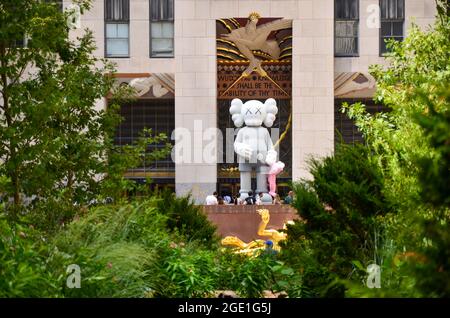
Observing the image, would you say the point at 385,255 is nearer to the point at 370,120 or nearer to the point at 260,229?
the point at 370,120

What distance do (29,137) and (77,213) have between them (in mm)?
2090

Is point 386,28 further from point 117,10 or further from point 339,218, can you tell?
point 339,218

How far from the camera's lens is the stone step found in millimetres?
31797

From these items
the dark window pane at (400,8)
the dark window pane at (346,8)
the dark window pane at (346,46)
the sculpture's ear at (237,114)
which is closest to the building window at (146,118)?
the dark window pane at (346,46)

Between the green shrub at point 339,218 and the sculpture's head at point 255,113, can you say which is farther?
the sculpture's head at point 255,113

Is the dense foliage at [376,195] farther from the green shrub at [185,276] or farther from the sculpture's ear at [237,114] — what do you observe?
the sculpture's ear at [237,114]

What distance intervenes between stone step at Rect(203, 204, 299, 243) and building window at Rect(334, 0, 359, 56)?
71.5ft

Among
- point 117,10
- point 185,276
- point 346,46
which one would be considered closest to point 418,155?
point 185,276

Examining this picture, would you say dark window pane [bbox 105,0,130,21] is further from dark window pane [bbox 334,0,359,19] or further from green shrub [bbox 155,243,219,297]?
green shrub [bbox 155,243,219,297]

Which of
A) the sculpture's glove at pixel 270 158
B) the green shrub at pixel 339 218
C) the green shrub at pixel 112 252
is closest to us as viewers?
→ the green shrub at pixel 112 252

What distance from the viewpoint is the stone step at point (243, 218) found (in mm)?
31797

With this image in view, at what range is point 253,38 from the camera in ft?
167

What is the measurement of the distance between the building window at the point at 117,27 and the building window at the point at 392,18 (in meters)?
13.5

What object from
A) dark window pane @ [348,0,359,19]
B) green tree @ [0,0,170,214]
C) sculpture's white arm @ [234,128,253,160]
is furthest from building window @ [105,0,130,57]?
green tree @ [0,0,170,214]
